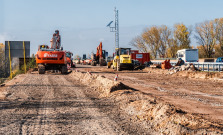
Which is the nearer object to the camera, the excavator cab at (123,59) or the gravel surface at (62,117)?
the gravel surface at (62,117)

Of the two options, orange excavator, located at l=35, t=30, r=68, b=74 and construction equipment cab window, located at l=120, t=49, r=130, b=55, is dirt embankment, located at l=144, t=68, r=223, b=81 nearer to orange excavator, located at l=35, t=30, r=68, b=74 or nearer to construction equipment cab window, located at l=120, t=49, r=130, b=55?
construction equipment cab window, located at l=120, t=49, r=130, b=55

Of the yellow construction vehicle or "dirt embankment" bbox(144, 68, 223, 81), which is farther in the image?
the yellow construction vehicle

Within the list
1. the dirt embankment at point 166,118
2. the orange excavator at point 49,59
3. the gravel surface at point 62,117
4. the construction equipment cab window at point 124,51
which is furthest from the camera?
the construction equipment cab window at point 124,51

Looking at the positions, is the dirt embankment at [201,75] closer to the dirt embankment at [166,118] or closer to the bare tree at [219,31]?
the dirt embankment at [166,118]

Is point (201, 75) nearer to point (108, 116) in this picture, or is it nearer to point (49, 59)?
point (49, 59)

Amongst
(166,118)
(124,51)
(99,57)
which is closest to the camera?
(166,118)

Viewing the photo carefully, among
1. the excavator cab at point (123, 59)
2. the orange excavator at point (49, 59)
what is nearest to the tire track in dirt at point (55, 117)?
the orange excavator at point (49, 59)

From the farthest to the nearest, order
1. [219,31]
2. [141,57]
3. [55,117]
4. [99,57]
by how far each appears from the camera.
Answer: [219,31]
[99,57]
[141,57]
[55,117]

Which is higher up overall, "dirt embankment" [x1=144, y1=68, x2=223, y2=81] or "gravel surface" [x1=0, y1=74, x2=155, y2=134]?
"dirt embankment" [x1=144, y1=68, x2=223, y2=81]

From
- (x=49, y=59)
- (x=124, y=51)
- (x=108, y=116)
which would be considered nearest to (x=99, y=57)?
(x=124, y=51)

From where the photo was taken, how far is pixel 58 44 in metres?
36.1

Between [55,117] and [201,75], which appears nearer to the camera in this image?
[55,117]

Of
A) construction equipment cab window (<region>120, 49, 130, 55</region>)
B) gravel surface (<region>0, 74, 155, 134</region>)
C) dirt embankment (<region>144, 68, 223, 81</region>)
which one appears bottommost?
gravel surface (<region>0, 74, 155, 134</region>)

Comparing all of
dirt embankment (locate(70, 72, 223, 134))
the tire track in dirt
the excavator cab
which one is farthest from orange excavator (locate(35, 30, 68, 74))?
dirt embankment (locate(70, 72, 223, 134))
